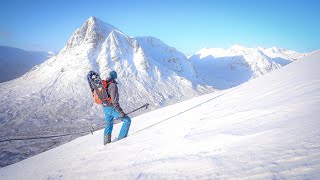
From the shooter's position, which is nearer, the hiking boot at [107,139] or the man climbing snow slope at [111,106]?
the man climbing snow slope at [111,106]

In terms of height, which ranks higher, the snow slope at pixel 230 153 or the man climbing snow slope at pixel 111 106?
the man climbing snow slope at pixel 111 106

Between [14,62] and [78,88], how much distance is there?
119499 millimetres

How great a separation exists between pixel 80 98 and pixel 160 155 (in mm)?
60546

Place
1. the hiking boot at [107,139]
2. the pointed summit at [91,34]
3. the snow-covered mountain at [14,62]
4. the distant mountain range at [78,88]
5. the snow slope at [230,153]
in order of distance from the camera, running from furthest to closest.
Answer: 1. the snow-covered mountain at [14,62]
2. the pointed summit at [91,34]
3. the distant mountain range at [78,88]
4. the hiking boot at [107,139]
5. the snow slope at [230,153]

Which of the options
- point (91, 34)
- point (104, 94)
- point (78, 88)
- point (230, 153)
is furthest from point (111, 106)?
point (91, 34)

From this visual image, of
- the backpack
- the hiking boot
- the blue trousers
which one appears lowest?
the hiking boot

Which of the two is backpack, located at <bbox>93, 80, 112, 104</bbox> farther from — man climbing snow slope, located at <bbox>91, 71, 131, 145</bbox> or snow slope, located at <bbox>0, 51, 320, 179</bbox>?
snow slope, located at <bbox>0, 51, 320, 179</bbox>

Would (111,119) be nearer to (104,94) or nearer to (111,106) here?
(111,106)

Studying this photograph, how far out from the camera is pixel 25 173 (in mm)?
6031

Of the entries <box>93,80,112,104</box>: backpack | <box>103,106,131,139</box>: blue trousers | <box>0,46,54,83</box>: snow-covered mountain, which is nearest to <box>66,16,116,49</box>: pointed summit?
<box>0,46,54,83</box>: snow-covered mountain

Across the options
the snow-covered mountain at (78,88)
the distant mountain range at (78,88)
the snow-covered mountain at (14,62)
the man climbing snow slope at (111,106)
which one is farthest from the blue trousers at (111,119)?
the snow-covered mountain at (14,62)

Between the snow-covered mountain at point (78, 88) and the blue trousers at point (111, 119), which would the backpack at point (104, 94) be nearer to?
the blue trousers at point (111, 119)

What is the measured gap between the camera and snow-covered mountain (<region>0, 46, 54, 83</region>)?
130 m

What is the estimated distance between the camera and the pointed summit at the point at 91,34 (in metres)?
87.2
